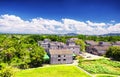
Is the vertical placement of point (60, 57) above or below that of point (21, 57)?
below

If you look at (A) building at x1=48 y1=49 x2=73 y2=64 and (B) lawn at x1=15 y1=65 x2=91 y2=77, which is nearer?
(B) lawn at x1=15 y1=65 x2=91 y2=77

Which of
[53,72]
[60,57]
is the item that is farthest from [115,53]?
[53,72]

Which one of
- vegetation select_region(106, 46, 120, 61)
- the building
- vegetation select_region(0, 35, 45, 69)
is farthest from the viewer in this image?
vegetation select_region(106, 46, 120, 61)

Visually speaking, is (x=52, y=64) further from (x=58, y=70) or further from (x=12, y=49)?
(x=12, y=49)

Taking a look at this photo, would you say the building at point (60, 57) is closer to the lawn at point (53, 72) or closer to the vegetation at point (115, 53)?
the lawn at point (53, 72)

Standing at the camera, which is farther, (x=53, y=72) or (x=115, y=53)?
(x=115, y=53)

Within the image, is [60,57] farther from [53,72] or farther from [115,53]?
[115,53]

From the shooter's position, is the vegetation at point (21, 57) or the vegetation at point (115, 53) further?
the vegetation at point (115, 53)

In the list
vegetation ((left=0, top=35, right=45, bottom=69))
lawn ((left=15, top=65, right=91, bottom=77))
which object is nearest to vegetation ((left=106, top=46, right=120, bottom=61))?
lawn ((left=15, top=65, right=91, bottom=77))

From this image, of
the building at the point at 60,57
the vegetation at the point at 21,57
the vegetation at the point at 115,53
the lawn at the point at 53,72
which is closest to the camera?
the lawn at the point at 53,72

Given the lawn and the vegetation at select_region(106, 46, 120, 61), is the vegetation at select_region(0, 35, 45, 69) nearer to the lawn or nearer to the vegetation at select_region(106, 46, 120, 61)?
the lawn

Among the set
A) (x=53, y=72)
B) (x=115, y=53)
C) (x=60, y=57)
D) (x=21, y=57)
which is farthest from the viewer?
(x=115, y=53)

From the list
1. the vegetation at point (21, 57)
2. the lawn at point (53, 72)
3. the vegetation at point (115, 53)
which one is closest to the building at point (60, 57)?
the vegetation at point (21, 57)
